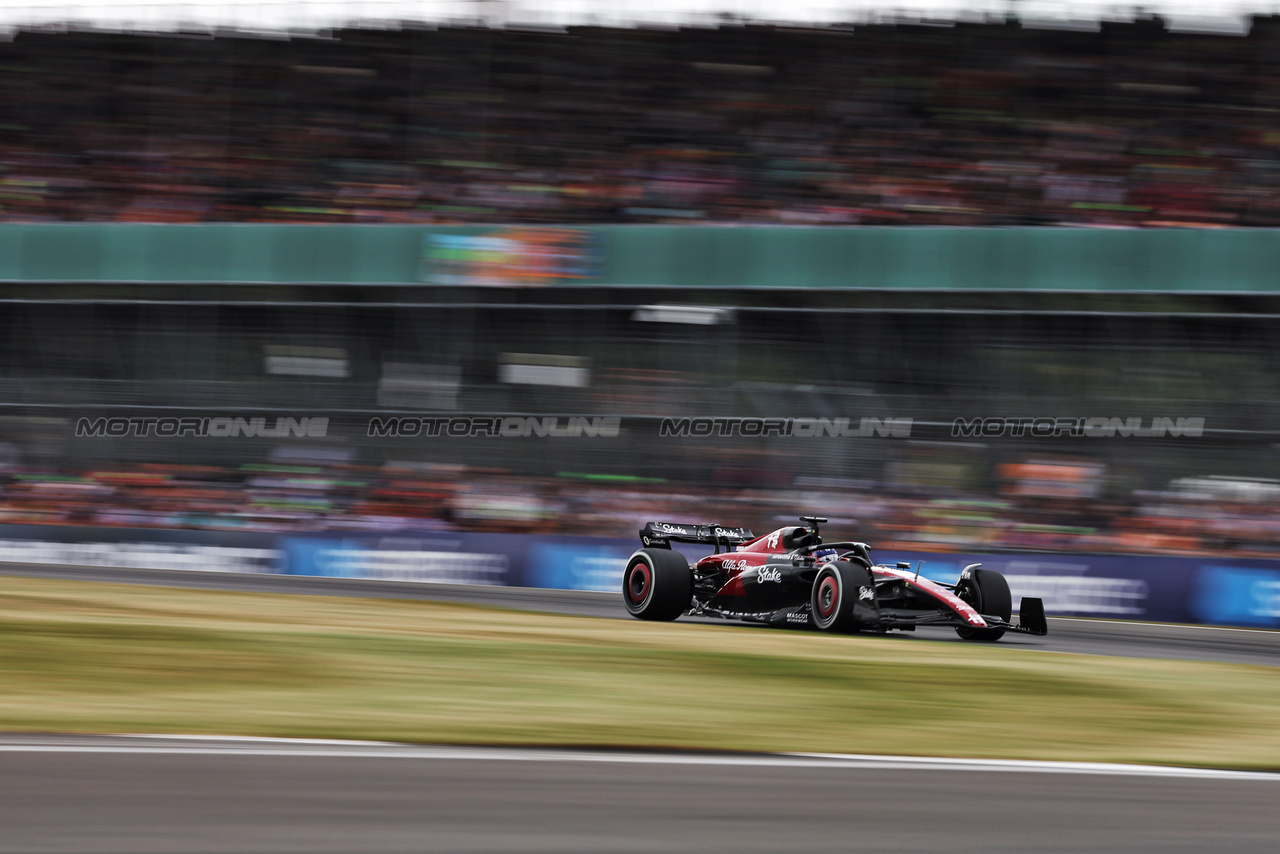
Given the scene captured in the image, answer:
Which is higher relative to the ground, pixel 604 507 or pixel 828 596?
pixel 604 507

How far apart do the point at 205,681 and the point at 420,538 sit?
10654 millimetres

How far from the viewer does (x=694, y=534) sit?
494 inches

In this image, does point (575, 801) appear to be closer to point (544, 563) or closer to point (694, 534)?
point (694, 534)

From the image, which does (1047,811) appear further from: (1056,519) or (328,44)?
(328,44)

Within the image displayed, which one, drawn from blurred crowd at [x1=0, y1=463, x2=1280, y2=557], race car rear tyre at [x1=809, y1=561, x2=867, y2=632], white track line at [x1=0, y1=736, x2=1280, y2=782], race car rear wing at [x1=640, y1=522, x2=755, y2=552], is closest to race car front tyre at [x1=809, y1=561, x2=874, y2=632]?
race car rear tyre at [x1=809, y1=561, x2=867, y2=632]

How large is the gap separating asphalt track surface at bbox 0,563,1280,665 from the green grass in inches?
37.8

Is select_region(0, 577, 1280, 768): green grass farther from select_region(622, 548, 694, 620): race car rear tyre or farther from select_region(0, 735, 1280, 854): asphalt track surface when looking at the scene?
select_region(622, 548, 694, 620): race car rear tyre

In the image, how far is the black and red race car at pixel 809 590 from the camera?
10.7 meters

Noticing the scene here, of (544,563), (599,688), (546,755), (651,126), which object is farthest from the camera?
(651,126)

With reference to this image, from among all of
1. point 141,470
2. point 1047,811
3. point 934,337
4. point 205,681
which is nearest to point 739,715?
point 1047,811

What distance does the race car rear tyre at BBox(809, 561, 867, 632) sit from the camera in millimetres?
10555

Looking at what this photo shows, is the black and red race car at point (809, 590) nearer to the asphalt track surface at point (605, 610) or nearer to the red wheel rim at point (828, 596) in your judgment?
the red wheel rim at point (828, 596)

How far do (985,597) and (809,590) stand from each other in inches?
53.2

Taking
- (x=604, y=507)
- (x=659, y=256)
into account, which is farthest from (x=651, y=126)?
(x=604, y=507)
